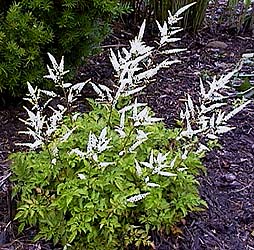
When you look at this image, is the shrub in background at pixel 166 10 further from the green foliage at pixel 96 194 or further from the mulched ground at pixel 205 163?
the green foliage at pixel 96 194

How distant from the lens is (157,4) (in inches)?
203

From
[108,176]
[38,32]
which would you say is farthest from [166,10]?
[108,176]

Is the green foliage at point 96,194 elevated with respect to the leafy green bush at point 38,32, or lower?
lower

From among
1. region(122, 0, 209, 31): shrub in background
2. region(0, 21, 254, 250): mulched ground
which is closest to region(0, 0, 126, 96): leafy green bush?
region(0, 21, 254, 250): mulched ground

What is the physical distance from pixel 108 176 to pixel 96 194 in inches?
3.6

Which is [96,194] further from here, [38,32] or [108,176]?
[38,32]

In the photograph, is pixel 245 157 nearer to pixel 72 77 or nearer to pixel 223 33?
pixel 72 77

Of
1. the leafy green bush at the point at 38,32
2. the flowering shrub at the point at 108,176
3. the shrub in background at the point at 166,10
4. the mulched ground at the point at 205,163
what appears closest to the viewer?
the flowering shrub at the point at 108,176

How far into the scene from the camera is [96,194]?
2396 millimetres

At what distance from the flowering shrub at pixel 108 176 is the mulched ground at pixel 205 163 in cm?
15

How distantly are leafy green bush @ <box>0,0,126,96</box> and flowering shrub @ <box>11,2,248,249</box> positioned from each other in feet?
2.98

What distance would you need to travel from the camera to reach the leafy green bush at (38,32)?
11.2 feet

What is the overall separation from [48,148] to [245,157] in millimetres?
1483

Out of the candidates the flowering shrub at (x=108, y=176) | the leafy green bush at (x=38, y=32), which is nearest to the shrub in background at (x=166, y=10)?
the leafy green bush at (x=38, y=32)
